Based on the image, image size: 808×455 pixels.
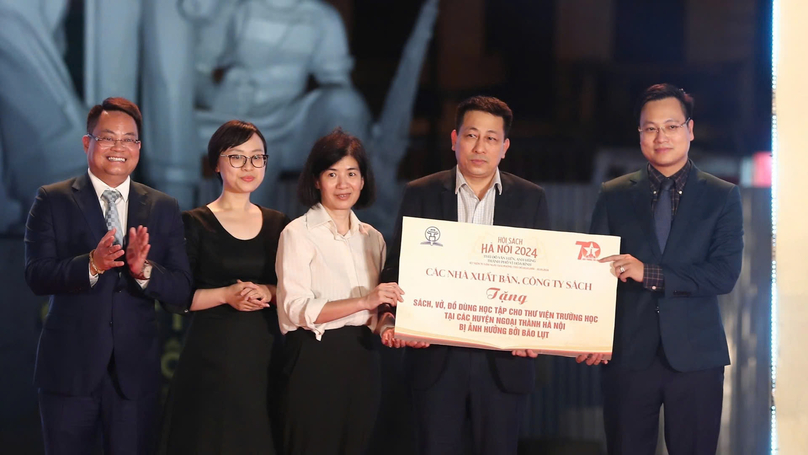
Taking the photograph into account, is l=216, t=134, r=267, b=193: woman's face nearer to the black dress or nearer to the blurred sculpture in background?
the black dress

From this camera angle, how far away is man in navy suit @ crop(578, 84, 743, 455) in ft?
8.73

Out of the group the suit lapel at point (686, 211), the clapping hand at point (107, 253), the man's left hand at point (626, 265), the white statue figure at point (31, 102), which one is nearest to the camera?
the clapping hand at point (107, 253)

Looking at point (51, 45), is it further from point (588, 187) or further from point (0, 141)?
point (588, 187)

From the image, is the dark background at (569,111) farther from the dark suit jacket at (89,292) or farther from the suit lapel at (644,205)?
the dark suit jacket at (89,292)

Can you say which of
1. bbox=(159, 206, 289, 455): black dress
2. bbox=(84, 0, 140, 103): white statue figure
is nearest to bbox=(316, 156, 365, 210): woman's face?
bbox=(159, 206, 289, 455): black dress

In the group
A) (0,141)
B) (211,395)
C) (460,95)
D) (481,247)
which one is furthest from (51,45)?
(481,247)

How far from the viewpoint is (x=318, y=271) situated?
8.47 feet

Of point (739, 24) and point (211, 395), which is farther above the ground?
point (739, 24)

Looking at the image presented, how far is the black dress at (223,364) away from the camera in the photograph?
264cm

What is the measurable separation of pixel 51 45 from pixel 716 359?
12.2 ft

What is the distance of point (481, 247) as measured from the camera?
2.61 metres

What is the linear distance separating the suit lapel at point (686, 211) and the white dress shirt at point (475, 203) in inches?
25.3

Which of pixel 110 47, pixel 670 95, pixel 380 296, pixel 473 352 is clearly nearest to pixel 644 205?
pixel 670 95

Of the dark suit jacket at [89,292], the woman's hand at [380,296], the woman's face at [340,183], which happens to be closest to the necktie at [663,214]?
the woman's hand at [380,296]
